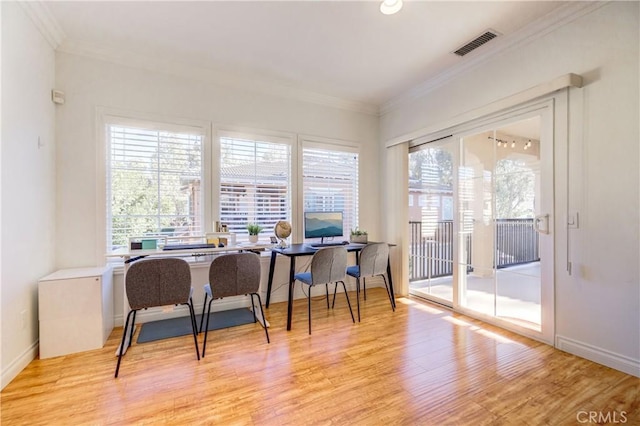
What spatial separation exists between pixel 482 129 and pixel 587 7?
115cm

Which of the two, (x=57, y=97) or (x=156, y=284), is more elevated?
(x=57, y=97)

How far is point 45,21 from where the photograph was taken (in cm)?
239

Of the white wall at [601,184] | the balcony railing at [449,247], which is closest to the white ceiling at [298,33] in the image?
the white wall at [601,184]

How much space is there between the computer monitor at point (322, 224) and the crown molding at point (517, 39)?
77.1 inches

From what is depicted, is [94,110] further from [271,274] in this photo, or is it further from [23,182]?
[271,274]

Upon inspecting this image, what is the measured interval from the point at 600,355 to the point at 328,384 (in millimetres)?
2086

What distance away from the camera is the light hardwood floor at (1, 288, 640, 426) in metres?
1.64

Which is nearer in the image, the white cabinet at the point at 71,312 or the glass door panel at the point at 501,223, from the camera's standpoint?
the white cabinet at the point at 71,312

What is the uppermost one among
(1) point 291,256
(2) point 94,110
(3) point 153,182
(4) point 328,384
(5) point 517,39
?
(5) point 517,39

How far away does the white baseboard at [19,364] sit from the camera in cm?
194

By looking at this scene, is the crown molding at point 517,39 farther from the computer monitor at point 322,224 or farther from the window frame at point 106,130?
the window frame at point 106,130

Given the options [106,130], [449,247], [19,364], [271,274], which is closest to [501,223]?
[449,247]

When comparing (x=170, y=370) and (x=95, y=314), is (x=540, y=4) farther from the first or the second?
(x=95, y=314)

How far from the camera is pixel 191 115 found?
10.8 feet
